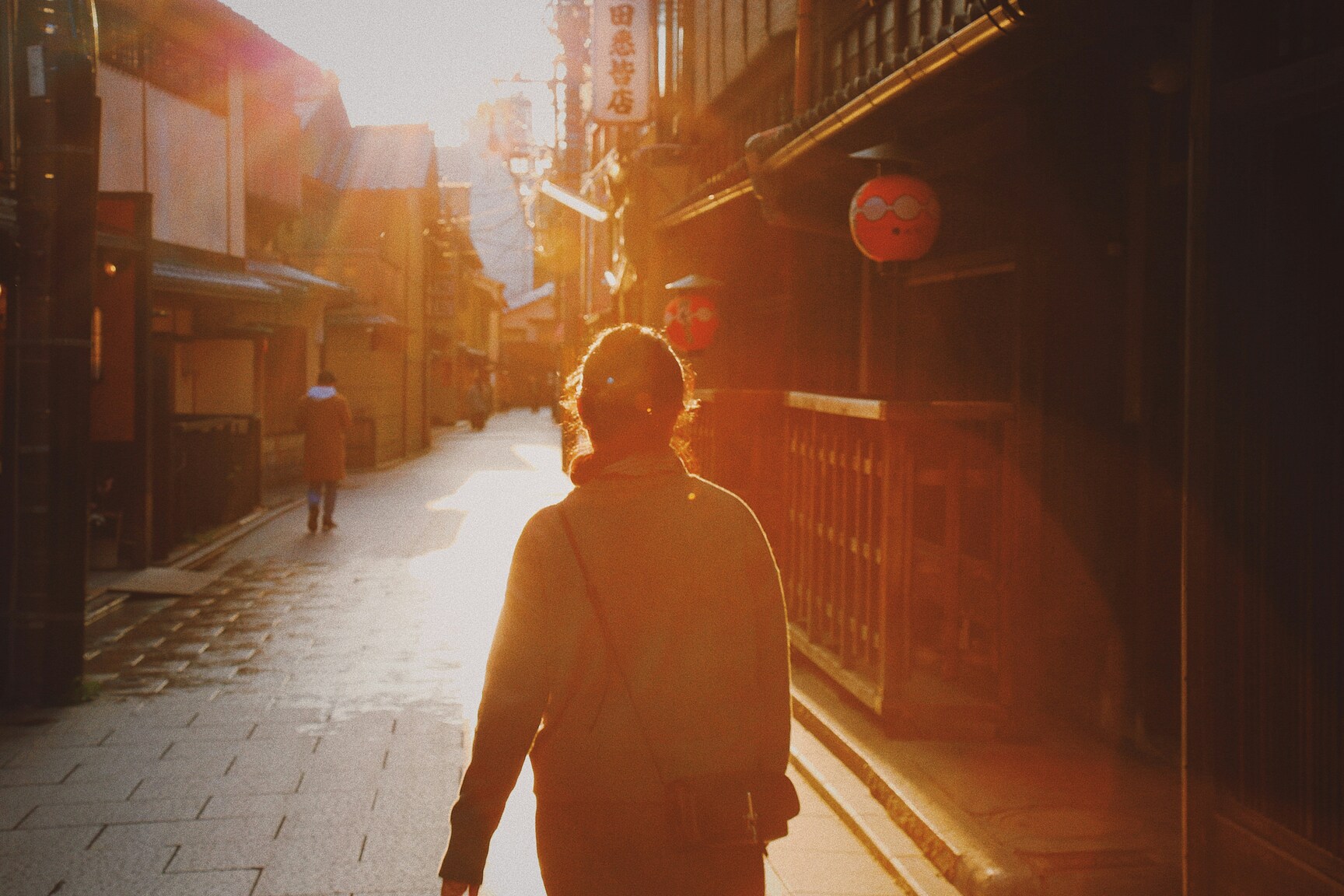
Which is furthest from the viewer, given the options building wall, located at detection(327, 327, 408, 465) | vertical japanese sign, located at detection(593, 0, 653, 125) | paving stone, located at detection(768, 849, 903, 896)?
building wall, located at detection(327, 327, 408, 465)

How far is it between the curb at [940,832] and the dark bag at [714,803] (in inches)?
84.6

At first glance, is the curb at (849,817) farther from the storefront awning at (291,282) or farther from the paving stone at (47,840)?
the storefront awning at (291,282)

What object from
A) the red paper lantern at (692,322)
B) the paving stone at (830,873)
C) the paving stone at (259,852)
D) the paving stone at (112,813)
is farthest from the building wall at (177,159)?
the paving stone at (830,873)

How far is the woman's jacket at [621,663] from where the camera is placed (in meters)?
2.49

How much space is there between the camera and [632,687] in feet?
8.24

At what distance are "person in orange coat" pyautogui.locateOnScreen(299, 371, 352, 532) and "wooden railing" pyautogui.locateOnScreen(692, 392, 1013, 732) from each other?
895 centimetres

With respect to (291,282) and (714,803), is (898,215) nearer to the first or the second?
(714,803)

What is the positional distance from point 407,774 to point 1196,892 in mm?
3841

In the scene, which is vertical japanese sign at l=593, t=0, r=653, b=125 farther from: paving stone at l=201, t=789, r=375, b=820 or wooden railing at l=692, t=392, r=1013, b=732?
paving stone at l=201, t=789, r=375, b=820

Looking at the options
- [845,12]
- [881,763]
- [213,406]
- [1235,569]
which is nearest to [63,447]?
[881,763]

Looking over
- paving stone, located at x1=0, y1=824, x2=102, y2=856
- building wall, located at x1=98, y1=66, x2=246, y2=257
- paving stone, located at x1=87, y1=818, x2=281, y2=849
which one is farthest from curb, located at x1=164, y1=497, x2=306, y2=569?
paving stone, located at x1=87, y1=818, x2=281, y2=849

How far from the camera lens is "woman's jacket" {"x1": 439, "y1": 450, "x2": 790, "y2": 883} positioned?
2492mm

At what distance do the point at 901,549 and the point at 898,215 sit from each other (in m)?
2.17

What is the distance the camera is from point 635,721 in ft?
8.21
